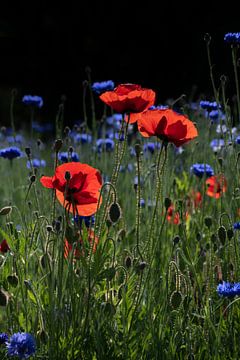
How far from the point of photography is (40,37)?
7.73 metres

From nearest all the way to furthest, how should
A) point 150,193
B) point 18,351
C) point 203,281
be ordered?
point 18,351 → point 203,281 → point 150,193

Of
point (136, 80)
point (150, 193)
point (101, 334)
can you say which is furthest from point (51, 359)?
point (136, 80)

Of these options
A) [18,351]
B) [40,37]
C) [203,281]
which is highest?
[40,37]

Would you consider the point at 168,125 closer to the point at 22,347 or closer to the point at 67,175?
the point at 67,175

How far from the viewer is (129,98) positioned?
180cm

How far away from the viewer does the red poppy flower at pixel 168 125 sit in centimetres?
176

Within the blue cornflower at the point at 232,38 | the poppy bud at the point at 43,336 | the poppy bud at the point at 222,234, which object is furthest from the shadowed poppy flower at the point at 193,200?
the poppy bud at the point at 43,336

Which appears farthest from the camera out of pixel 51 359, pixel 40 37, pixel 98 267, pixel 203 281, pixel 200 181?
pixel 40 37

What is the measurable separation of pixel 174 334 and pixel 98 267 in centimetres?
23

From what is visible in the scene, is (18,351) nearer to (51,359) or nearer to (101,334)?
(51,359)

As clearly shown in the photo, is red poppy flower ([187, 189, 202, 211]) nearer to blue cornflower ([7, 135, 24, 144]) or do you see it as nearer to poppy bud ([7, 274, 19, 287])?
blue cornflower ([7, 135, 24, 144])

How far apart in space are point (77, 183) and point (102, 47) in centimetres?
584

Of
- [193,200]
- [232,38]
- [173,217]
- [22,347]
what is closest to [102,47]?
[193,200]

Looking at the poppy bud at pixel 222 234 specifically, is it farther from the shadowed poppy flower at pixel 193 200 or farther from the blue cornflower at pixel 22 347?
the shadowed poppy flower at pixel 193 200
